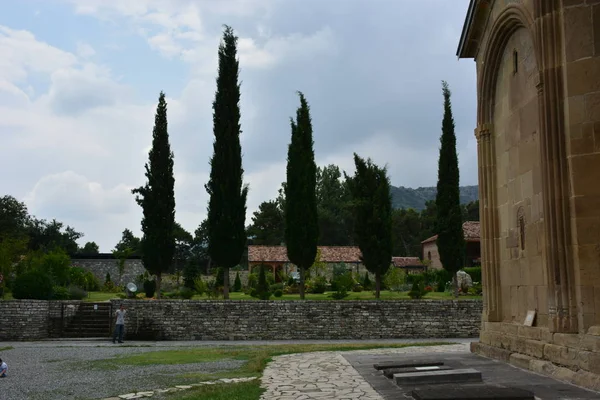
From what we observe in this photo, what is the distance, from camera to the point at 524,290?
32.2ft

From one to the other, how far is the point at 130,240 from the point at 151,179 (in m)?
52.8

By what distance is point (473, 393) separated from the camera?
637cm

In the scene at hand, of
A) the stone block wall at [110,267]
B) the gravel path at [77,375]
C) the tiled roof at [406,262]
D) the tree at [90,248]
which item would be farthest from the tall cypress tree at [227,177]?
the tree at [90,248]

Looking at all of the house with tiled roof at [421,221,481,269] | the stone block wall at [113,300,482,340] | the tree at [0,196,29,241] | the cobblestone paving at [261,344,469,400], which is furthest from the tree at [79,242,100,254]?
the cobblestone paving at [261,344,469,400]

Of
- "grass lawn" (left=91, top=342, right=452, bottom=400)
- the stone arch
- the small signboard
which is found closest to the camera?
"grass lawn" (left=91, top=342, right=452, bottom=400)

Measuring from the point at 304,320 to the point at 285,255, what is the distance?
2694 cm

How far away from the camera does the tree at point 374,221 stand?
91.1 feet

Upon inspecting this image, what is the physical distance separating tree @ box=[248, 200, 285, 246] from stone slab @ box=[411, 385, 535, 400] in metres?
59.6

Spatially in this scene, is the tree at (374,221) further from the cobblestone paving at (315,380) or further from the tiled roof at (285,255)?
the tiled roof at (285,255)

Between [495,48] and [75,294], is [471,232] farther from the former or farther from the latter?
[495,48]

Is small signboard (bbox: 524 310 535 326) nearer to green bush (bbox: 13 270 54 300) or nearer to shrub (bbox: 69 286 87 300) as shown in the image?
green bush (bbox: 13 270 54 300)

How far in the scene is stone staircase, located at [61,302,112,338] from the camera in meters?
24.8

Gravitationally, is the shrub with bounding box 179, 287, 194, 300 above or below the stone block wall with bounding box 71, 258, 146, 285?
below

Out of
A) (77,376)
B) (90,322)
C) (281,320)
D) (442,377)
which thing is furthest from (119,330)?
(442,377)
